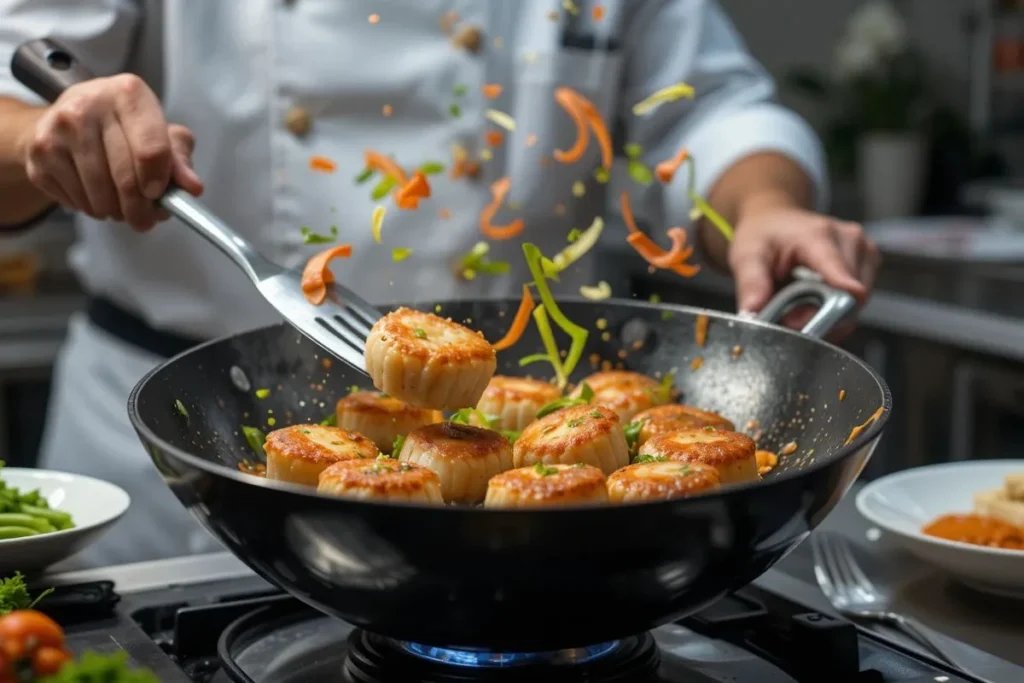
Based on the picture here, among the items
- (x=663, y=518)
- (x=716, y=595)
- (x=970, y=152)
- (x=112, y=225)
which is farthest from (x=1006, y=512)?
(x=970, y=152)

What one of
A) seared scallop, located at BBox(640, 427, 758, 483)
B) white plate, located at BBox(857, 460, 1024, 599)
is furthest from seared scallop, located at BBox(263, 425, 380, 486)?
white plate, located at BBox(857, 460, 1024, 599)

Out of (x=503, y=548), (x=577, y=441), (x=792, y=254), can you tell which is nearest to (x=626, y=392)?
(x=577, y=441)

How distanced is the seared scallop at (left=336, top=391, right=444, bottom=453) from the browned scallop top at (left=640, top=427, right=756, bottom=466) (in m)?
0.20

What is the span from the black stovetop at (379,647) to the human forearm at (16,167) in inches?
20.4

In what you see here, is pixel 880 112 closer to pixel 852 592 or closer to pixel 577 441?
pixel 852 592

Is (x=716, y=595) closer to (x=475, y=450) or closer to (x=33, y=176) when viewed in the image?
(x=475, y=450)

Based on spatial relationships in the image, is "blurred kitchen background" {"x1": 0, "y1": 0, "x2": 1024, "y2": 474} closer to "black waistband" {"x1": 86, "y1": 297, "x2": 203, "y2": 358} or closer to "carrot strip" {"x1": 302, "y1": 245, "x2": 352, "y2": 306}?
"black waistband" {"x1": 86, "y1": 297, "x2": 203, "y2": 358}

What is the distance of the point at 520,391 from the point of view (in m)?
1.15

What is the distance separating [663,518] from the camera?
700 millimetres

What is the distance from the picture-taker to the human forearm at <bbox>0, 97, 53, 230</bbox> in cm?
131

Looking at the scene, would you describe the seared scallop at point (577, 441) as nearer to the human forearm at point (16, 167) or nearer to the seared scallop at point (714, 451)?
the seared scallop at point (714, 451)

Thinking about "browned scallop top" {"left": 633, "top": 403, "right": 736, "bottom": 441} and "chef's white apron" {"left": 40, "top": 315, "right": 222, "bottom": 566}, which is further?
"chef's white apron" {"left": 40, "top": 315, "right": 222, "bottom": 566}

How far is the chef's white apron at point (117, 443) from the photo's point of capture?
5.82 feet

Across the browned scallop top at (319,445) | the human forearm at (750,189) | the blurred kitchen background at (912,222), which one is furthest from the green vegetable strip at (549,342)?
the blurred kitchen background at (912,222)
